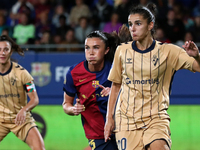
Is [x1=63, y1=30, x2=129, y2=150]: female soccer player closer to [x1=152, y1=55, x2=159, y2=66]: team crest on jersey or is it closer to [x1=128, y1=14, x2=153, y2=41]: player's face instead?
[x1=128, y1=14, x2=153, y2=41]: player's face

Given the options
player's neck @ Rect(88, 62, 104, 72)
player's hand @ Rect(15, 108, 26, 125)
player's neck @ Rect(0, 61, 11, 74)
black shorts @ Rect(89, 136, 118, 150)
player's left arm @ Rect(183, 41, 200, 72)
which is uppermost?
player's left arm @ Rect(183, 41, 200, 72)

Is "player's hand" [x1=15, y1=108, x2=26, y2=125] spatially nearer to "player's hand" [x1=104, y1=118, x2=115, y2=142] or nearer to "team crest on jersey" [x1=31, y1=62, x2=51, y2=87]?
"player's hand" [x1=104, y1=118, x2=115, y2=142]

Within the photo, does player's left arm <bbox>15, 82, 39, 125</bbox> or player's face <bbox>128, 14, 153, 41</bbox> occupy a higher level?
player's face <bbox>128, 14, 153, 41</bbox>

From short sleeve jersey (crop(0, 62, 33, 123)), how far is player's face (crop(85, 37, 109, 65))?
1.46 metres

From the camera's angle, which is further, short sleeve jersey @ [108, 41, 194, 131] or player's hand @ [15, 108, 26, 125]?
player's hand @ [15, 108, 26, 125]

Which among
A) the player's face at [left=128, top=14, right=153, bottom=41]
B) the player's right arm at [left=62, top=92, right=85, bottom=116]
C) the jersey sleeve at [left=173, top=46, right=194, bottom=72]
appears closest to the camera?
the jersey sleeve at [left=173, top=46, right=194, bottom=72]

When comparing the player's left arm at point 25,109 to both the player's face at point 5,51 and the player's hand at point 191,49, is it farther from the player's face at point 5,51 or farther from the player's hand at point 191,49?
the player's hand at point 191,49

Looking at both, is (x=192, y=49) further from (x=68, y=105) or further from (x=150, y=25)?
(x=68, y=105)

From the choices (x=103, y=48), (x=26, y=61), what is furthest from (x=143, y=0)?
(x=103, y=48)

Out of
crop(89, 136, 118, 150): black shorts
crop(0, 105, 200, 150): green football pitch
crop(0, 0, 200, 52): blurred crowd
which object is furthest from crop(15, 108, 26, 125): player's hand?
crop(0, 0, 200, 52): blurred crowd

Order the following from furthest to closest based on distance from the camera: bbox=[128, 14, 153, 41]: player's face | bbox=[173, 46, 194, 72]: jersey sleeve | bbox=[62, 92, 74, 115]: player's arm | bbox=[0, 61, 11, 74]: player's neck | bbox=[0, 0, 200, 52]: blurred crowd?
1. bbox=[0, 0, 200, 52]: blurred crowd
2. bbox=[0, 61, 11, 74]: player's neck
3. bbox=[62, 92, 74, 115]: player's arm
4. bbox=[128, 14, 153, 41]: player's face
5. bbox=[173, 46, 194, 72]: jersey sleeve

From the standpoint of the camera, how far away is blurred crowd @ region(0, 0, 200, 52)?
8.90m

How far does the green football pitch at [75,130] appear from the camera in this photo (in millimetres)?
7898

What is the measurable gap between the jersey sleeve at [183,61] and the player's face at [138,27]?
34 centimetres
